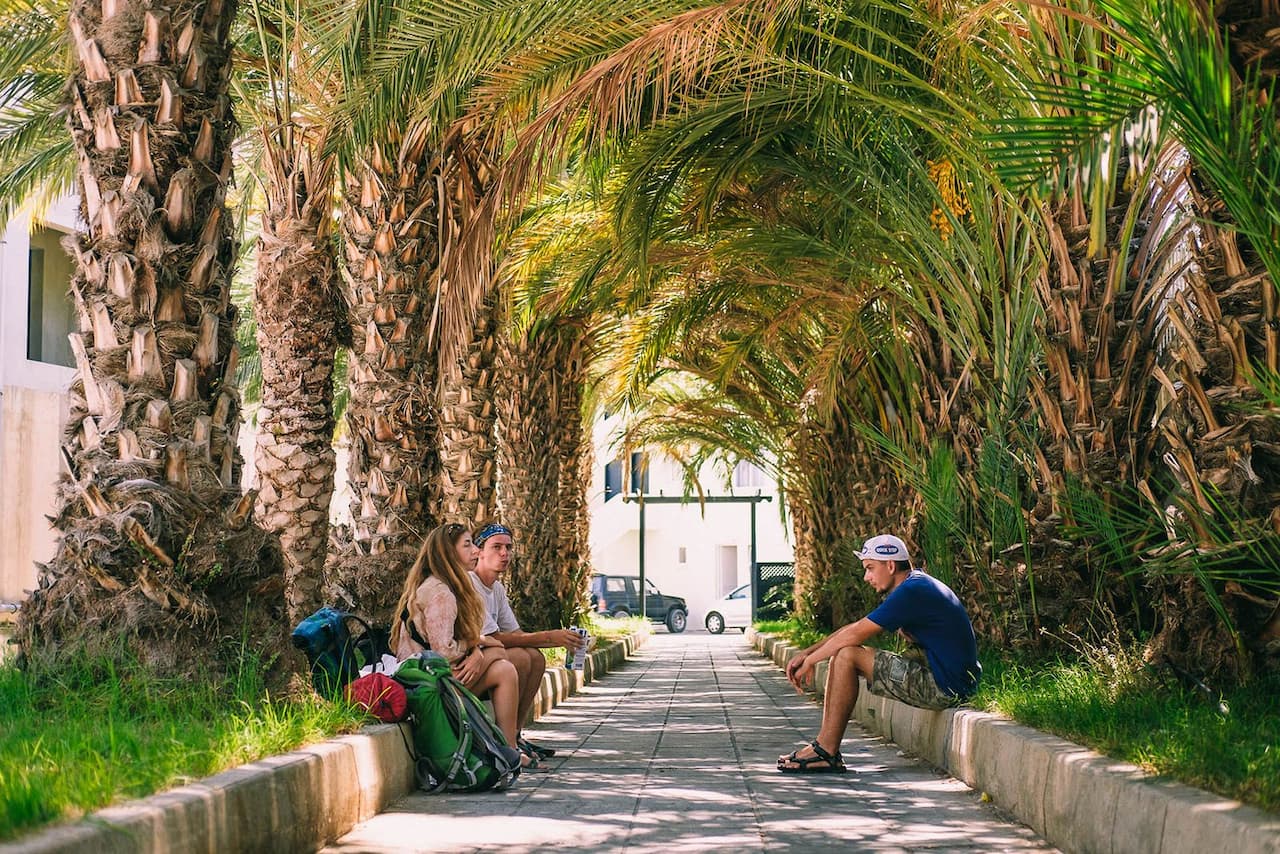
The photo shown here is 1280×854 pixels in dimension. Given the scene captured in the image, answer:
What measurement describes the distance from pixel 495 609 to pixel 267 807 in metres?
4.33

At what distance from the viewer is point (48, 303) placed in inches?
1004

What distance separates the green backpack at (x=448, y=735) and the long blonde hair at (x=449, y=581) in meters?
0.64

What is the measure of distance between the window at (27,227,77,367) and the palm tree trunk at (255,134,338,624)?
48.7 feet

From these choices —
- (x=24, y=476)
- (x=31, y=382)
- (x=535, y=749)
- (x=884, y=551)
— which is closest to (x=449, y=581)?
(x=535, y=749)

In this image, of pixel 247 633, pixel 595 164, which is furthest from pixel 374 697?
pixel 595 164

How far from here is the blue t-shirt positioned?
320 inches

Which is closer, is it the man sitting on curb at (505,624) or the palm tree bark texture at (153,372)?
the palm tree bark texture at (153,372)

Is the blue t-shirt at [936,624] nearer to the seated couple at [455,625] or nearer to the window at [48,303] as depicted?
the seated couple at [455,625]

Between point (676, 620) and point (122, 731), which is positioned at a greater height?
point (122, 731)

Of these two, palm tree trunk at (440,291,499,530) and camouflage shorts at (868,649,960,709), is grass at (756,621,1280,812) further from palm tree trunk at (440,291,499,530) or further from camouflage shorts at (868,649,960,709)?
palm tree trunk at (440,291,499,530)

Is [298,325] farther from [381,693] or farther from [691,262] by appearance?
[381,693]

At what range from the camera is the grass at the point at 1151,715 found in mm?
4633

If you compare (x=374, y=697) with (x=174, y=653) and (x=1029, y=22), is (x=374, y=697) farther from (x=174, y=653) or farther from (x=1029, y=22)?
(x=1029, y=22)

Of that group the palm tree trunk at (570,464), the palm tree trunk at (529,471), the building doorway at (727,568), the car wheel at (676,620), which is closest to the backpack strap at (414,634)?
the palm tree trunk at (529,471)
